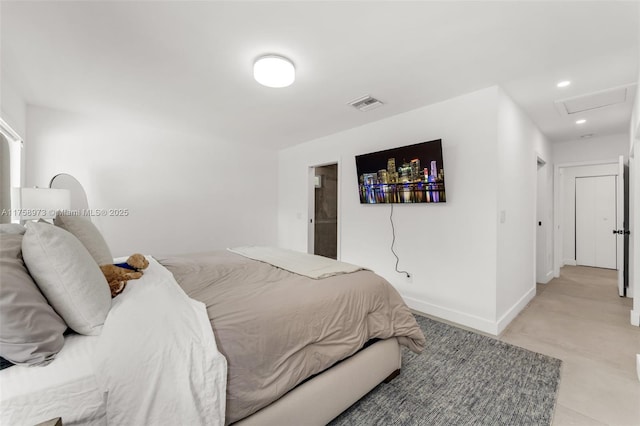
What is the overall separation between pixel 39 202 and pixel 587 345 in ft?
16.3

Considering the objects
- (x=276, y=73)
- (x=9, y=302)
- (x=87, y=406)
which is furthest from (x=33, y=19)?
(x=87, y=406)

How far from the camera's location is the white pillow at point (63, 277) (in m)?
0.99

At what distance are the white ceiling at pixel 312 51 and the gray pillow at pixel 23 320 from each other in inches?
62.5

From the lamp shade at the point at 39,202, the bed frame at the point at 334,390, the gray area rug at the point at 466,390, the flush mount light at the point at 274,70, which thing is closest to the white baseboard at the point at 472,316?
the gray area rug at the point at 466,390

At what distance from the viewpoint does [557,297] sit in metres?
3.62

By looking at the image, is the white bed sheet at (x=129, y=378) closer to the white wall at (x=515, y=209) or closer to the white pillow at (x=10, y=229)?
the white pillow at (x=10, y=229)

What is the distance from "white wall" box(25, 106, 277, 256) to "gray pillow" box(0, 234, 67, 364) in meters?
2.99

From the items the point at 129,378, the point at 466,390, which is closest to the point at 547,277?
the point at 466,390

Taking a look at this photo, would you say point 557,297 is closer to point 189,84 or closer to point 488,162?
point 488,162

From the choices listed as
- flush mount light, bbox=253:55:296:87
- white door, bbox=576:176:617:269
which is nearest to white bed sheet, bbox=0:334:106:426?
flush mount light, bbox=253:55:296:87

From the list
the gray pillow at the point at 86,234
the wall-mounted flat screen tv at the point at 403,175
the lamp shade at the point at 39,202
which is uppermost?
the wall-mounted flat screen tv at the point at 403,175

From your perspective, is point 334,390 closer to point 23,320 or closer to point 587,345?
point 23,320

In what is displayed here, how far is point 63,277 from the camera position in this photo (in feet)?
3.30

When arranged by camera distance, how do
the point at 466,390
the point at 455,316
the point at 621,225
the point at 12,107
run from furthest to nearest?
the point at 621,225 → the point at 455,316 → the point at 12,107 → the point at 466,390
